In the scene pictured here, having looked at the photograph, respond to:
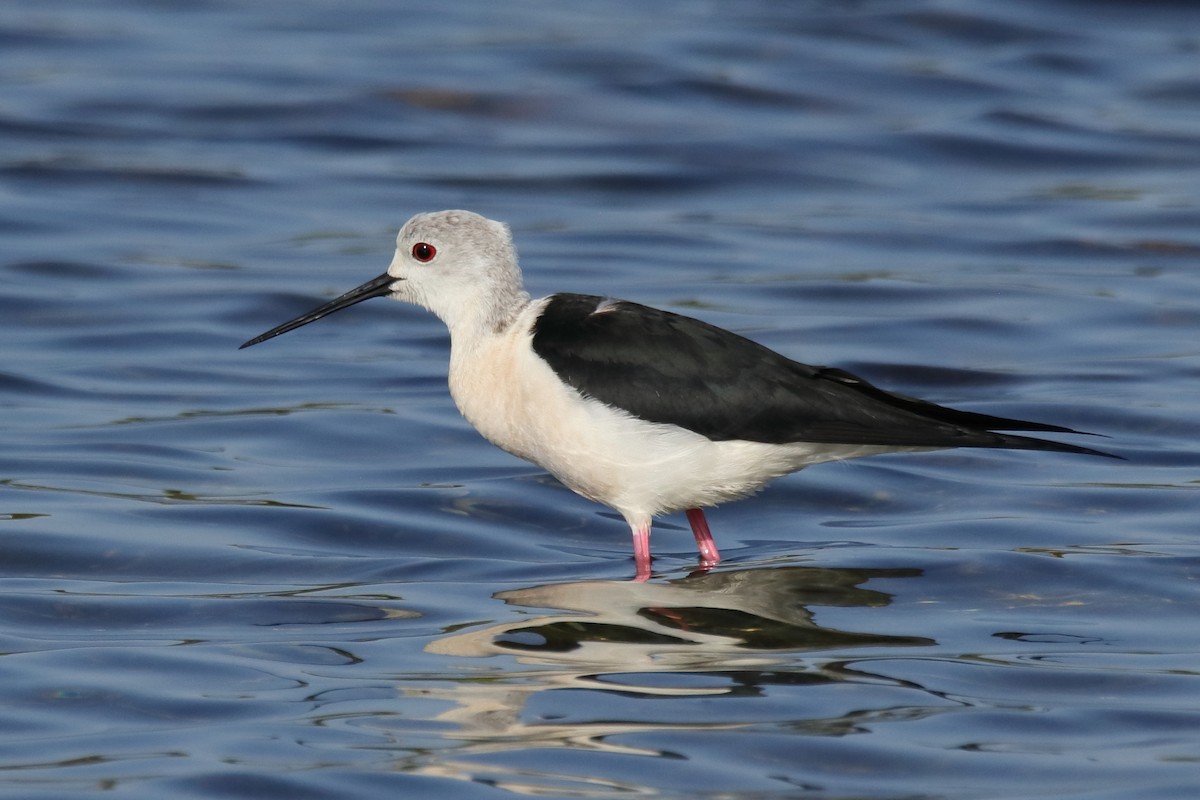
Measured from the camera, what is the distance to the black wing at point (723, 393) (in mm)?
7734

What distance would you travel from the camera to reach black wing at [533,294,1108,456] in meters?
7.73

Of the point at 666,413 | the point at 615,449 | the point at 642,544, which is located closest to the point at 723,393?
the point at 666,413

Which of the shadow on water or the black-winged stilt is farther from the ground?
the black-winged stilt

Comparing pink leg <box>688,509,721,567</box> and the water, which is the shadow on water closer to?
Answer: the water

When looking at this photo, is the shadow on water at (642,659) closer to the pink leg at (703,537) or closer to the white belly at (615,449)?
the pink leg at (703,537)

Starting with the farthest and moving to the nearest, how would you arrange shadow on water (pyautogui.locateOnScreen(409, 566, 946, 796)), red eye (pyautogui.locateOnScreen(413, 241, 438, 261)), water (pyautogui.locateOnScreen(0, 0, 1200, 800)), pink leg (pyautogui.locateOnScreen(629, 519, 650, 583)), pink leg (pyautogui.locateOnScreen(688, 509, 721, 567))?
red eye (pyautogui.locateOnScreen(413, 241, 438, 261))
pink leg (pyautogui.locateOnScreen(688, 509, 721, 567))
pink leg (pyautogui.locateOnScreen(629, 519, 650, 583))
water (pyautogui.locateOnScreen(0, 0, 1200, 800))
shadow on water (pyautogui.locateOnScreen(409, 566, 946, 796))

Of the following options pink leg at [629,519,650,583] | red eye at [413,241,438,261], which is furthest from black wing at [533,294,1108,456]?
red eye at [413,241,438,261]

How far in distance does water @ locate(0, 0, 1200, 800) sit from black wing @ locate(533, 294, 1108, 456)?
607 millimetres

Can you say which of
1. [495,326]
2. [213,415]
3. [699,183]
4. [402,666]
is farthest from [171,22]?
[402,666]

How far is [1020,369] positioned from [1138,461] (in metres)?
1.96

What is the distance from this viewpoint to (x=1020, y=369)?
11633 millimetres

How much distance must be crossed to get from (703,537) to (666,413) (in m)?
0.73

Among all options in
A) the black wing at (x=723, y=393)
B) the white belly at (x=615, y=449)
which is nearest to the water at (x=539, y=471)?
the white belly at (x=615, y=449)

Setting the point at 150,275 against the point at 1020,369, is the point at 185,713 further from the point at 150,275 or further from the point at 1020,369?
the point at 150,275
